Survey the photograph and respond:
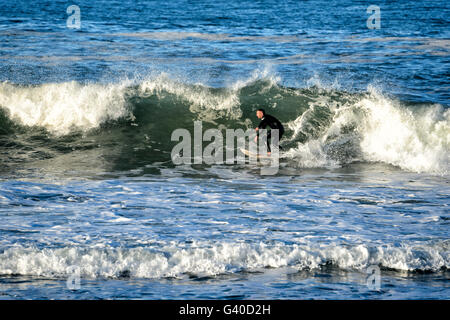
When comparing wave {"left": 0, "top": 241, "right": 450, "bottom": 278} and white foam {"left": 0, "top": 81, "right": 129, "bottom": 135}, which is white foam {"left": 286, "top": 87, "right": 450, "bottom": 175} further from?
wave {"left": 0, "top": 241, "right": 450, "bottom": 278}

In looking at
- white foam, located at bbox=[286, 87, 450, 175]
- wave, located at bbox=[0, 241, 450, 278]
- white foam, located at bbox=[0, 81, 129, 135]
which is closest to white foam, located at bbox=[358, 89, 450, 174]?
white foam, located at bbox=[286, 87, 450, 175]

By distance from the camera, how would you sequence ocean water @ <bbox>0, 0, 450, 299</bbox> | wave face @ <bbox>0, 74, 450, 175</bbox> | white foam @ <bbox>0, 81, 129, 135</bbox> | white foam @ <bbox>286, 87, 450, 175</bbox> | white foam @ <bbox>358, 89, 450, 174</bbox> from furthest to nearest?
white foam @ <bbox>0, 81, 129, 135</bbox>, wave face @ <bbox>0, 74, 450, 175</bbox>, white foam @ <bbox>286, 87, 450, 175</bbox>, white foam @ <bbox>358, 89, 450, 174</bbox>, ocean water @ <bbox>0, 0, 450, 299</bbox>

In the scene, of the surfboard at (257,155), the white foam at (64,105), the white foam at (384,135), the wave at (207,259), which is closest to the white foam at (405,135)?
the white foam at (384,135)

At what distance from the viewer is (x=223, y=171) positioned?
13.0 metres

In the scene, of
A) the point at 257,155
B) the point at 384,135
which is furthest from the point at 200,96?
the point at 384,135

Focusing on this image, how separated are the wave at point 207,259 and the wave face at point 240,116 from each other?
6152 millimetres

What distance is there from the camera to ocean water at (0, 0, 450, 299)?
23.6 feet

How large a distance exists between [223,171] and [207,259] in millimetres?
5616

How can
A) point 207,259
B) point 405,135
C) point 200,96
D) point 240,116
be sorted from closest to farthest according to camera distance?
1. point 207,259
2. point 405,135
3. point 240,116
4. point 200,96

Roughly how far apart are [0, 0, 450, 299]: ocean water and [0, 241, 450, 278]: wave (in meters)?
0.02

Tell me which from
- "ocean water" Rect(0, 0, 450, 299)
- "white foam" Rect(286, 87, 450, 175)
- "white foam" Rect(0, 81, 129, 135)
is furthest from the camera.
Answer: "white foam" Rect(0, 81, 129, 135)

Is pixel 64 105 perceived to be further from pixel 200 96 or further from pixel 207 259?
pixel 207 259

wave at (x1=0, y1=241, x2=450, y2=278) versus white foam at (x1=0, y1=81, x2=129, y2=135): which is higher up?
white foam at (x1=0, y1=81, x2=129, y2=135)
